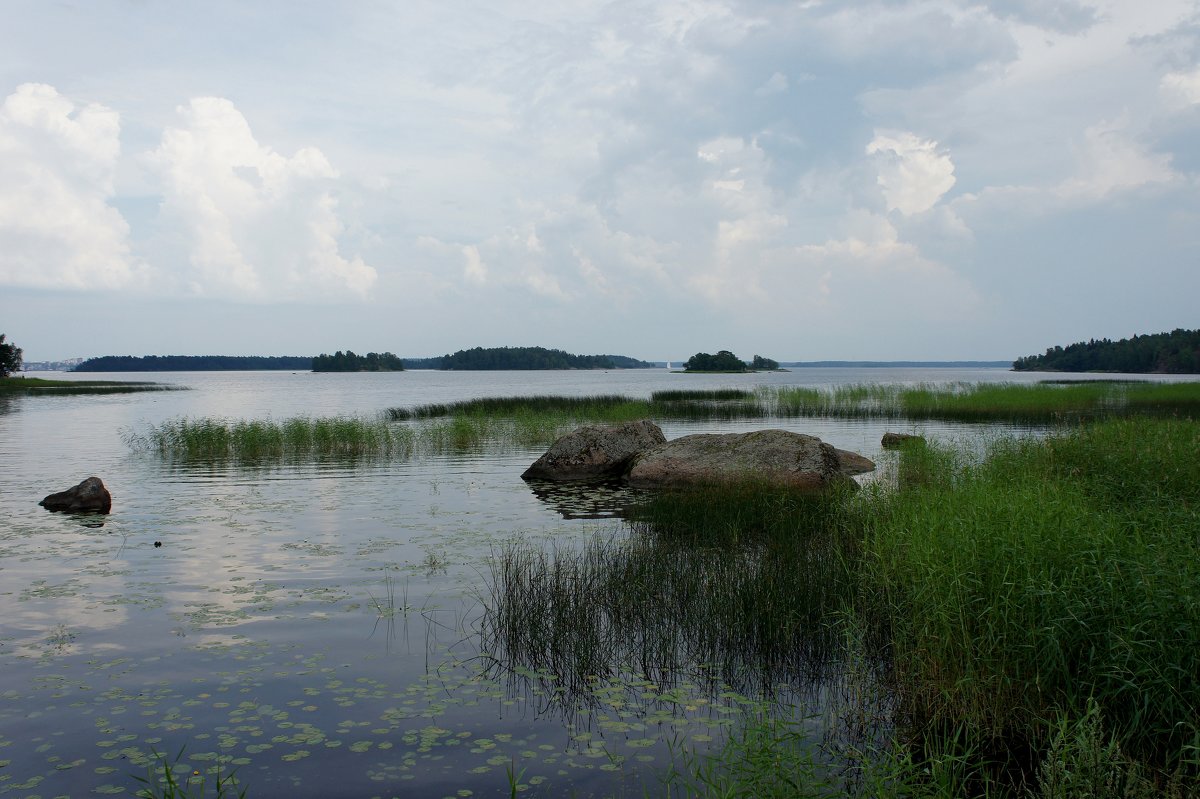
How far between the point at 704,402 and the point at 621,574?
137 ft

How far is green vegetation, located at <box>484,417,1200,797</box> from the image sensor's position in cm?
555

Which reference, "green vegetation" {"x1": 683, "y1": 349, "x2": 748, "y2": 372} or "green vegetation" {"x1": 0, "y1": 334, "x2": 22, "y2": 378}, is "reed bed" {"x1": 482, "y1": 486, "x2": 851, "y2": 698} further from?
"green vegetation" {"x1": 683, "y1": 349, "x2": 748, "y2": 372}

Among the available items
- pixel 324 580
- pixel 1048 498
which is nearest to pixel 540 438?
pixel 324 580

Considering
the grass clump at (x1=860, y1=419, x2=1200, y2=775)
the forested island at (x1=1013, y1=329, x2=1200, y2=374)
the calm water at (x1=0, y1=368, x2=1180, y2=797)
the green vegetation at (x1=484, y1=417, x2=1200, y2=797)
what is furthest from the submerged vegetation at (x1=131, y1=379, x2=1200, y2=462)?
the forested island at (x1=1013, y1=329, x2=1200, y2=374)

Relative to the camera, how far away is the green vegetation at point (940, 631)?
18.2ft

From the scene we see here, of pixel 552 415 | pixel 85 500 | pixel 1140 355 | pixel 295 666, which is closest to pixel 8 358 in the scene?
pixel 552 415

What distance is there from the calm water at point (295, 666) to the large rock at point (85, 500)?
16.5 inches

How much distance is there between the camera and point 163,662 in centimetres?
816

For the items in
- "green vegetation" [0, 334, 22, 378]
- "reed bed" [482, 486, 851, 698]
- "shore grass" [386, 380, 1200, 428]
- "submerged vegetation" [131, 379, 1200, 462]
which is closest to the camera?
"reed bed" [482, 486, 851, 698]

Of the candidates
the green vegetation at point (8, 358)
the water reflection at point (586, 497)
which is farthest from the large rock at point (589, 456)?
the green vegetation at point (8, 358)

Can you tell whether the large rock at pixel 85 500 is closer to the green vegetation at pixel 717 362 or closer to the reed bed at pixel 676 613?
the reed bed at pixel 676 613

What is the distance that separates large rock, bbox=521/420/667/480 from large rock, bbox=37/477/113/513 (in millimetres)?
9852

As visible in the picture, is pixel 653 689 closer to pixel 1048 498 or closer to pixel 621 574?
pixel 621 574

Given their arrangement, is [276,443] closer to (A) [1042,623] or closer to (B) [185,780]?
(B) [185,780]
